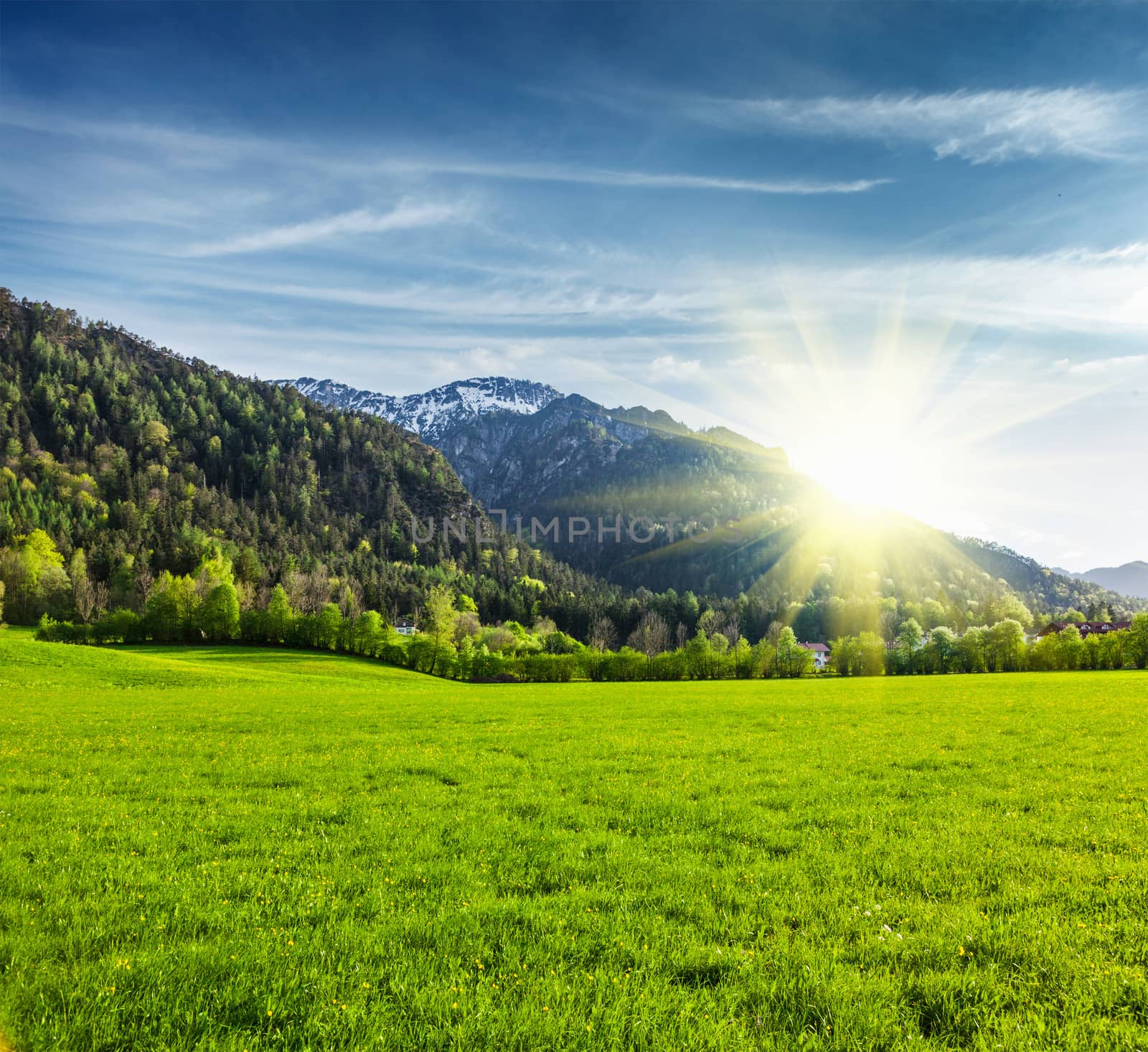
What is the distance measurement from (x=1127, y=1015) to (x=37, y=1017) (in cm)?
1040

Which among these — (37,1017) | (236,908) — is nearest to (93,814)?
(236,908)

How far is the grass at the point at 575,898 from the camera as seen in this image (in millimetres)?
5379

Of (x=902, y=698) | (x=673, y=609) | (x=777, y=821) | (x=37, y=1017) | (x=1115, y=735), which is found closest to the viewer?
(x=37, y=1017)

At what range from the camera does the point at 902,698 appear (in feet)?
130

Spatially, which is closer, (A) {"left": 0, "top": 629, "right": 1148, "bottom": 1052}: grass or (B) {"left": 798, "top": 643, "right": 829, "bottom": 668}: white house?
(A) {"left": 0, "top": 629, "right": 1148, "bottom": 1052}: grass

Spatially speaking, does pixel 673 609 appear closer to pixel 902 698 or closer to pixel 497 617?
pixel 497 617

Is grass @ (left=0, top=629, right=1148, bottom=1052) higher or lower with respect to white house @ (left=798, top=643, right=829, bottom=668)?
higher

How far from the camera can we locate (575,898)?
790 centimetres

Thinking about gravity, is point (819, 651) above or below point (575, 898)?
below

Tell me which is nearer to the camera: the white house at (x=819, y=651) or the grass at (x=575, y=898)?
the grass at (x=575, y=898)

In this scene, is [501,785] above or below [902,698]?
above

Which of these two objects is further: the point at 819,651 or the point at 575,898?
the point at 819,651

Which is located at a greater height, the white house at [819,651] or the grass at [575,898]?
the grass at [575,898]

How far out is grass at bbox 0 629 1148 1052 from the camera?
5.38m
